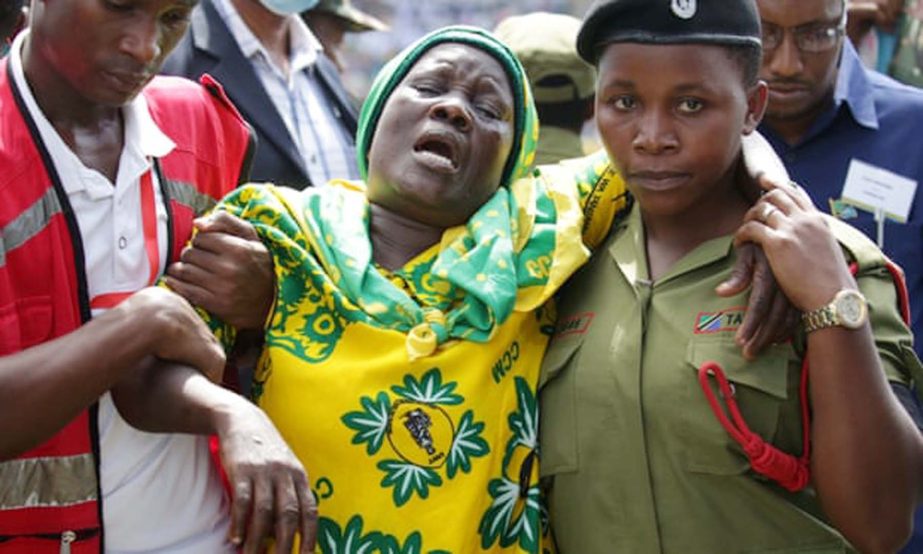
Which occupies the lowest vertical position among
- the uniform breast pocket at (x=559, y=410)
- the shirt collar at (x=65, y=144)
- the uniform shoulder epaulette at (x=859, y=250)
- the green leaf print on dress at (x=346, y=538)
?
the green leaf print on dress at (x=346, y=538)

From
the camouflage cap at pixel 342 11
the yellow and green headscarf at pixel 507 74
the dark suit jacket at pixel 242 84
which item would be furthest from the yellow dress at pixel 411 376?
the camouflage cap at pixel 342 11

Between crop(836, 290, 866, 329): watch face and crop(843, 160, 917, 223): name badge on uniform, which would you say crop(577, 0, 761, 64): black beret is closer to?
crop(836, 290, 866, 329): watch face

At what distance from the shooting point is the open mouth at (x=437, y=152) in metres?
2.82

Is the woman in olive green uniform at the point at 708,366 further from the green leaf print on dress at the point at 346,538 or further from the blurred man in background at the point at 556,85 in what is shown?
the blurred man in background at the point at 556,85

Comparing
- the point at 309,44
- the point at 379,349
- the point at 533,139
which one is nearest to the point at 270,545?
the point at 379,349

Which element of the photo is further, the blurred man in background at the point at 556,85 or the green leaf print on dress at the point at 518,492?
the blurred man in background at the point at 556,85

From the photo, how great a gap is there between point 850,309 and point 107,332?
1254 mm

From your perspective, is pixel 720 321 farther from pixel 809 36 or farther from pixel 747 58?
pixel 809 36

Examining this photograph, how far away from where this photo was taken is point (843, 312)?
237 cm

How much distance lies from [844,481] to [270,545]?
105 cm

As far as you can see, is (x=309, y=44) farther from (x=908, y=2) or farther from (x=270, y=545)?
(x=270, y=545)

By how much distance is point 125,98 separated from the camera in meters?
2.52

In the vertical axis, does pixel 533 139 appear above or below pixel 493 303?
above

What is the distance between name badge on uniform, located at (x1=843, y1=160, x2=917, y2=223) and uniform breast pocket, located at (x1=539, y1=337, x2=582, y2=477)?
1286 millimetres
